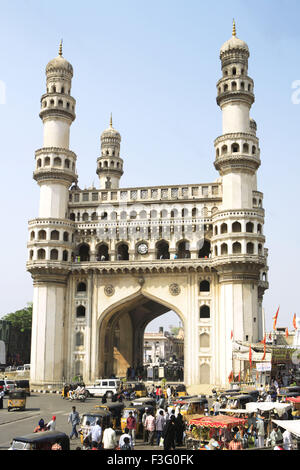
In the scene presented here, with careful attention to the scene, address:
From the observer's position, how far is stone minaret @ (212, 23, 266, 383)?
143 feet

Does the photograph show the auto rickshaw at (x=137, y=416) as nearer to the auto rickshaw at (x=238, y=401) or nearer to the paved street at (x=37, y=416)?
the paved street at (x=37, y=416)

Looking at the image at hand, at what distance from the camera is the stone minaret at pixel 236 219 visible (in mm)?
43500

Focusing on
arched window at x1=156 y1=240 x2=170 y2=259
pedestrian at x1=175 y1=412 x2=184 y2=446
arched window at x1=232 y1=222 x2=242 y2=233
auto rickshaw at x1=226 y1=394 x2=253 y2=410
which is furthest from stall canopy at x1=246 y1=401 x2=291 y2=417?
arched window at x1=156 y1=240 x2=170 y2=259

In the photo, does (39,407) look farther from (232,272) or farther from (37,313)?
(232,272)

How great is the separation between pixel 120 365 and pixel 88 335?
12450 millimetres

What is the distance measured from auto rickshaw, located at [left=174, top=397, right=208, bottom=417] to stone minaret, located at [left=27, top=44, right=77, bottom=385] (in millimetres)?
23704

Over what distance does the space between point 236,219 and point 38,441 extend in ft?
107

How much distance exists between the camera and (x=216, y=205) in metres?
47.8

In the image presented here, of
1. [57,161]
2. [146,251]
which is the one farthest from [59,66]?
[146,251]

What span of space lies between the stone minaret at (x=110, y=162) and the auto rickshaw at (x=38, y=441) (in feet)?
169

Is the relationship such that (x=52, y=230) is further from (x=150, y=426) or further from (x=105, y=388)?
(x=150, y=426)

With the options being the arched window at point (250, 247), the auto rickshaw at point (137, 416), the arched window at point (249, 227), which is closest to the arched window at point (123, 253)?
the arched window at point (249, 227)

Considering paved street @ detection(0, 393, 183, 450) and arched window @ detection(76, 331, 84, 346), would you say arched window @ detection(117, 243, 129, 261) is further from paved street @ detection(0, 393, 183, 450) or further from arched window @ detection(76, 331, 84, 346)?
paved street @ detection(0, 393, 183, 450)

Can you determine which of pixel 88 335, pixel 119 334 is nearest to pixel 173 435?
pixel 88 335
